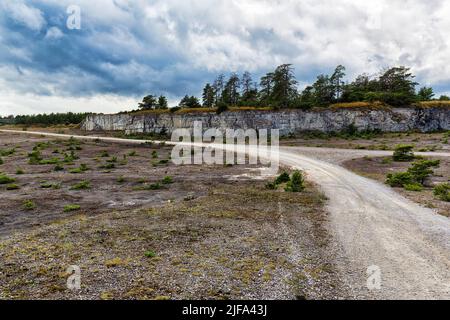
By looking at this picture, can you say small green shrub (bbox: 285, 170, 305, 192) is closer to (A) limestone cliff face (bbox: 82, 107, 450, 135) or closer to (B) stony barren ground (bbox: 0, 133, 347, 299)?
(B) stony barren ground (bbox: 0, 133, 347, 299)

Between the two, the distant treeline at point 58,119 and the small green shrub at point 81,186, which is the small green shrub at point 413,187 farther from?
the distant treeline at point 58,119

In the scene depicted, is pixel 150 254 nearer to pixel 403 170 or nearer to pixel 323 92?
pixel 403 170

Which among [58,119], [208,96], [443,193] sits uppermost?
[208,96]

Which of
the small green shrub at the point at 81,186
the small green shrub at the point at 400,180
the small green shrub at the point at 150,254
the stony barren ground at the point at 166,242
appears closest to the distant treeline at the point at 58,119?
the small green shrub at the point at 81,186

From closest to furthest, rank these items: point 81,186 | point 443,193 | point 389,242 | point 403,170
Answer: point 389,242
point 443,193
point 81,186
point 403,170

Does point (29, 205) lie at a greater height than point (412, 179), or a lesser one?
lesser

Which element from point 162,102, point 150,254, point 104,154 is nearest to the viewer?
point 150,254

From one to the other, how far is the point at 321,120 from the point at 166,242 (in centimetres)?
6224

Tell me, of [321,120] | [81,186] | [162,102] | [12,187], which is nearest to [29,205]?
[81,186]

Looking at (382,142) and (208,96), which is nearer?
(382,142)

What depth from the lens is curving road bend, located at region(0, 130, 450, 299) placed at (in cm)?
793

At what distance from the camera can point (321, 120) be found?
67188 mm

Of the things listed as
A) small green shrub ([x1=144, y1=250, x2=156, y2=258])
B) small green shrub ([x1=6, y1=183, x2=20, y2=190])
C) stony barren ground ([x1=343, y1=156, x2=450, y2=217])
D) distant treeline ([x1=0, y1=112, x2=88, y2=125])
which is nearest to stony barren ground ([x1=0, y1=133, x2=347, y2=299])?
small green shrub ([x1=144, y1=250, x2=156, y2=258])
